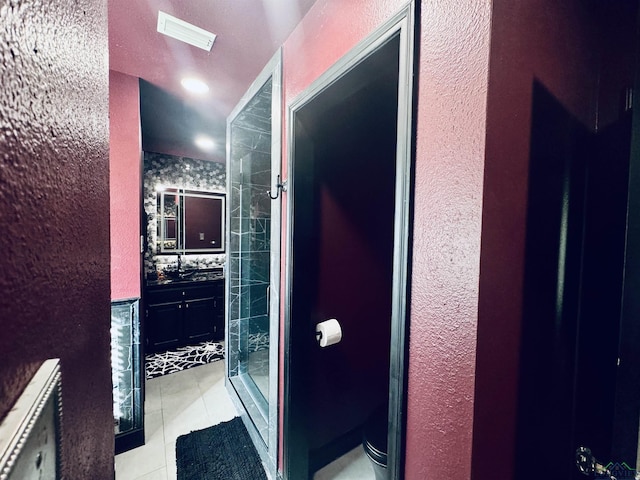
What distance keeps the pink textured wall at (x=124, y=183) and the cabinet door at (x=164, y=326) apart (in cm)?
118

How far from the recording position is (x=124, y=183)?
72.7 inches

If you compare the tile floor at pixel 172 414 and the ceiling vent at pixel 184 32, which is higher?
the ceiling vent at pixel 184 32

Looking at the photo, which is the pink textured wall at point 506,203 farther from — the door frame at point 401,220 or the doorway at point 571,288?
the door frame at point 401,220

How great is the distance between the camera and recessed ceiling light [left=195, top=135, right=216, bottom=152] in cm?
312

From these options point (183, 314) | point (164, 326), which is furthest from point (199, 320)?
point (164, 326)

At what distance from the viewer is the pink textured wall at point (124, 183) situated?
181 centimetres

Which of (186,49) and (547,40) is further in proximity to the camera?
(186,49)

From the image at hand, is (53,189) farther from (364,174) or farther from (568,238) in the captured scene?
(364,174)

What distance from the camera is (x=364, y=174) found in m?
1.74

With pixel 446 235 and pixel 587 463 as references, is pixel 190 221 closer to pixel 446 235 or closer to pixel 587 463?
pixel 446 235

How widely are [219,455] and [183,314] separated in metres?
1.72

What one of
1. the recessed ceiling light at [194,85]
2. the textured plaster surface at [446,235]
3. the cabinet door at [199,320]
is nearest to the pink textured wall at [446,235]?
the textured plaster surface at [446,235]

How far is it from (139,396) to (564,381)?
245 cm

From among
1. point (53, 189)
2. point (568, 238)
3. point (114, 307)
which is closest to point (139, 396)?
point (114, 307)
